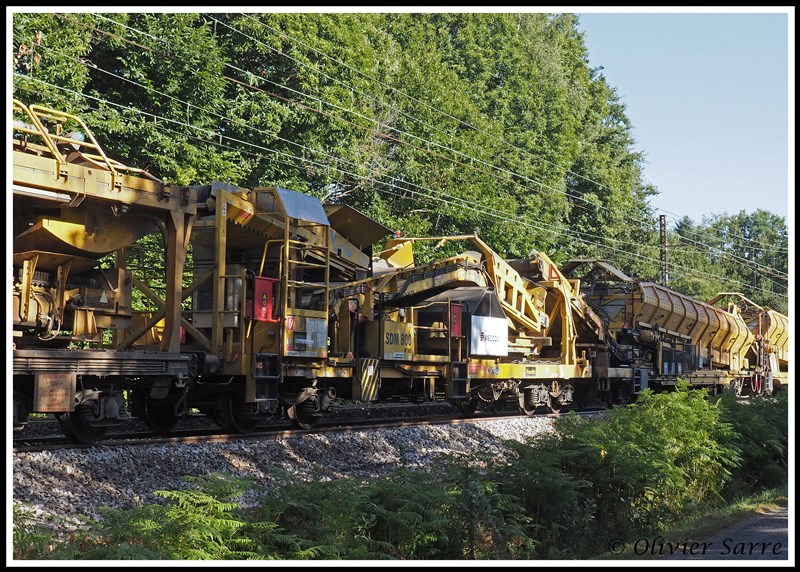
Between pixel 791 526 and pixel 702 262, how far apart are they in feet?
236

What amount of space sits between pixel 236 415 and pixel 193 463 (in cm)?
252

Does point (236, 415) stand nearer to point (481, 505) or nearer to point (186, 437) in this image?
point (186, 437)

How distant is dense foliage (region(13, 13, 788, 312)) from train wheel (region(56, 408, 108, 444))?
11.1m

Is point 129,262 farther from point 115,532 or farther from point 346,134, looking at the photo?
point 346,134

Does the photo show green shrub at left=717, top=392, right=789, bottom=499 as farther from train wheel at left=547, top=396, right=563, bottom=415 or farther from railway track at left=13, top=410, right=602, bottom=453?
railway track at left=13, top=410, right=602, bottom=453

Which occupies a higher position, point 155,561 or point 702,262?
point 702,262

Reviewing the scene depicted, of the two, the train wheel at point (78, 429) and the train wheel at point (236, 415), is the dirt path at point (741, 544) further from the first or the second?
the train wheel at point (78, 429)

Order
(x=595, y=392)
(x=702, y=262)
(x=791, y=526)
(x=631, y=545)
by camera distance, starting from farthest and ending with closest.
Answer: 1. (x=702, y=262)
2. (x=595, y=392)
3. (x=631, y=545)
4. (x=791, y=526)

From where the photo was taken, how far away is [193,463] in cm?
1163

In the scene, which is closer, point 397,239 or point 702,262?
point 397,239

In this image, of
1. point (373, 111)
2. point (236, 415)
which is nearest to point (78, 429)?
point (236, 415)

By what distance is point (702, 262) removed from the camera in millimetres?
76875

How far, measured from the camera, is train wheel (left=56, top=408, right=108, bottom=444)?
37.1 ft

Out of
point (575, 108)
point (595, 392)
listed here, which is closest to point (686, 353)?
point (595, 392)
